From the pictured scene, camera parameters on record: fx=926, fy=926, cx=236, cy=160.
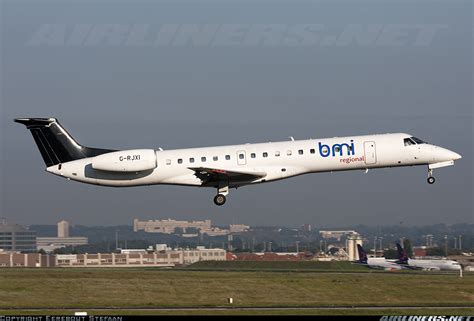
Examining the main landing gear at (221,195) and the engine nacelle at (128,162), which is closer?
the engine nacelle at (128,162)

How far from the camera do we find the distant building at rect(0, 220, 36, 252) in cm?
10544

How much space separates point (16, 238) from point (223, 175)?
63.2 metres

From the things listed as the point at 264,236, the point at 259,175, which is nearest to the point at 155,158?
the point at 259,175

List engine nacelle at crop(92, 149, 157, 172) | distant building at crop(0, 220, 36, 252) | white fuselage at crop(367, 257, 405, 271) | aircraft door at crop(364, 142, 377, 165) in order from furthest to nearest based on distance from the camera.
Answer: distant building at crop(0, 220, 36, 252), white fuselage at crop(367, 257, 405, 271), engine nacelle at crop(92, 149, 157, 172), aircraft door at crop(364, 142, 377, 165)

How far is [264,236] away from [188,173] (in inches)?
3196

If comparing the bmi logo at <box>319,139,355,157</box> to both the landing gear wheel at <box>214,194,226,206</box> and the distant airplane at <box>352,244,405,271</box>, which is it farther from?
the distant airplane at <box>352,244,405,271</box>

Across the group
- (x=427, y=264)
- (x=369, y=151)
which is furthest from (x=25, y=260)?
(x=369, y=151)

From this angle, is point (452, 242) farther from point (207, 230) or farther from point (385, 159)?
point (385, 159)

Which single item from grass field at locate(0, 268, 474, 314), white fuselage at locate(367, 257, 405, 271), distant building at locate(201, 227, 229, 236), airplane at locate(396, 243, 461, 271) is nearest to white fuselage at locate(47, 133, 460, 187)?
grass field at locate(0, 268, 474, 314)

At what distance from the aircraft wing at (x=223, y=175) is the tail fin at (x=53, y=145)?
243 inches

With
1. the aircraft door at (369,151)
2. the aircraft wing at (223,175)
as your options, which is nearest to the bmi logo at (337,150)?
the aircraft door at (369,151)

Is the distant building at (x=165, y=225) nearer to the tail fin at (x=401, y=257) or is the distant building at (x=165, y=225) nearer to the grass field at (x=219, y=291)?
the tail fin at (x=401, y=257)

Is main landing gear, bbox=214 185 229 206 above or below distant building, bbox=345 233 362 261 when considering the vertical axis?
above

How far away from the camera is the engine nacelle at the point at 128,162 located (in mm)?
51062
